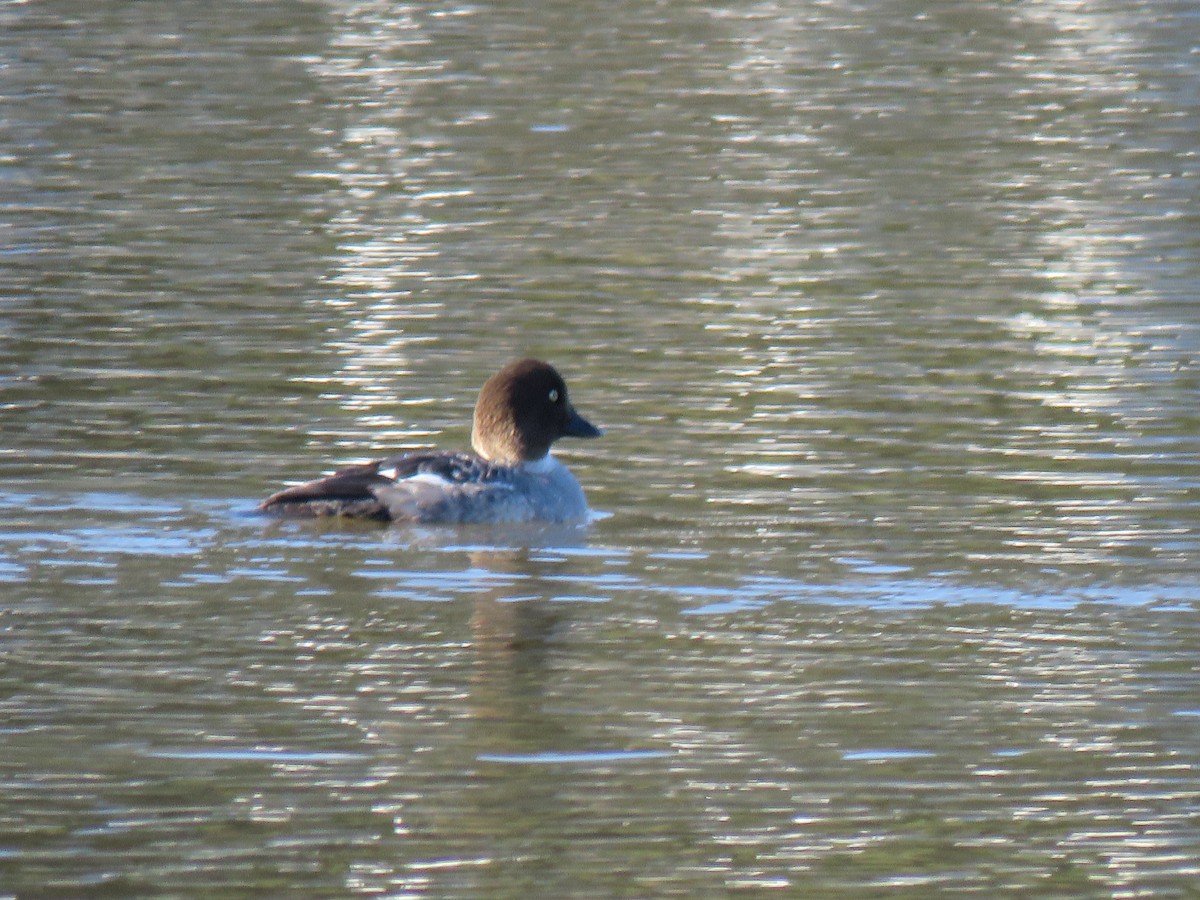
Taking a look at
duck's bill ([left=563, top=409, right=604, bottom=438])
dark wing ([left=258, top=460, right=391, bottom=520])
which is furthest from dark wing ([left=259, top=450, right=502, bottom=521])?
duck's bill ([left=563, top=409, right=604, bottom=438])

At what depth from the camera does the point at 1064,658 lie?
988cm

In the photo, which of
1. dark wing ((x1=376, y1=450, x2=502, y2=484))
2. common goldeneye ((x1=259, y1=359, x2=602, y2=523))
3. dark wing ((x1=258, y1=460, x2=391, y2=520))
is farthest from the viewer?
dark wing ((x1=376, y1=450, x2=502, y2=484))

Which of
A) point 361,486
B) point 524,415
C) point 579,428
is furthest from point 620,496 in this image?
point 361,486

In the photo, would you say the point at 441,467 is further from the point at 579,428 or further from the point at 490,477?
the point at 579,428

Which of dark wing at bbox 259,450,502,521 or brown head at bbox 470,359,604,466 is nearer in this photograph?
dark wing at bbox 259,450,502,521

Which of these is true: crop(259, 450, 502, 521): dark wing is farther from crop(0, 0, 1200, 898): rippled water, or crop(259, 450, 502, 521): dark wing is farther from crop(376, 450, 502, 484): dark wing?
crop(0, 0, 1200, 898): rippled water

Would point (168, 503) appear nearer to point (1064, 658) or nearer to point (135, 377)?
point (135, 377)

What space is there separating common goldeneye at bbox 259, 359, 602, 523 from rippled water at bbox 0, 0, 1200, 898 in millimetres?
186

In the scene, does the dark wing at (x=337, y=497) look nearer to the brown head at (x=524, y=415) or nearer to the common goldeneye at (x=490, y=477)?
the common goldeneye at (x=490, y=477)

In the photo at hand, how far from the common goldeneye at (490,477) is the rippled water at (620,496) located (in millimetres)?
186

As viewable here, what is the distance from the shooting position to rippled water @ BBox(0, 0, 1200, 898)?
8117 mm

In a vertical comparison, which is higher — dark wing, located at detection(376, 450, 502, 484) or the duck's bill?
dark wing, located at detection(376, 450, 502, 484)

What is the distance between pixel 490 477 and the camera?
1288 cm

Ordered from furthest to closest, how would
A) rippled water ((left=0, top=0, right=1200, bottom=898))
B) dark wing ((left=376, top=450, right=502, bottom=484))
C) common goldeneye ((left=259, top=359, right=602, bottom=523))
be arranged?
dark wing ((left=376, top=450, right=502, bottom=484)), common goldeneye ((left=259, top=359, right=602, bottom=523)), rippled water ((left=0, top=0, right=1200, bottom=898))
